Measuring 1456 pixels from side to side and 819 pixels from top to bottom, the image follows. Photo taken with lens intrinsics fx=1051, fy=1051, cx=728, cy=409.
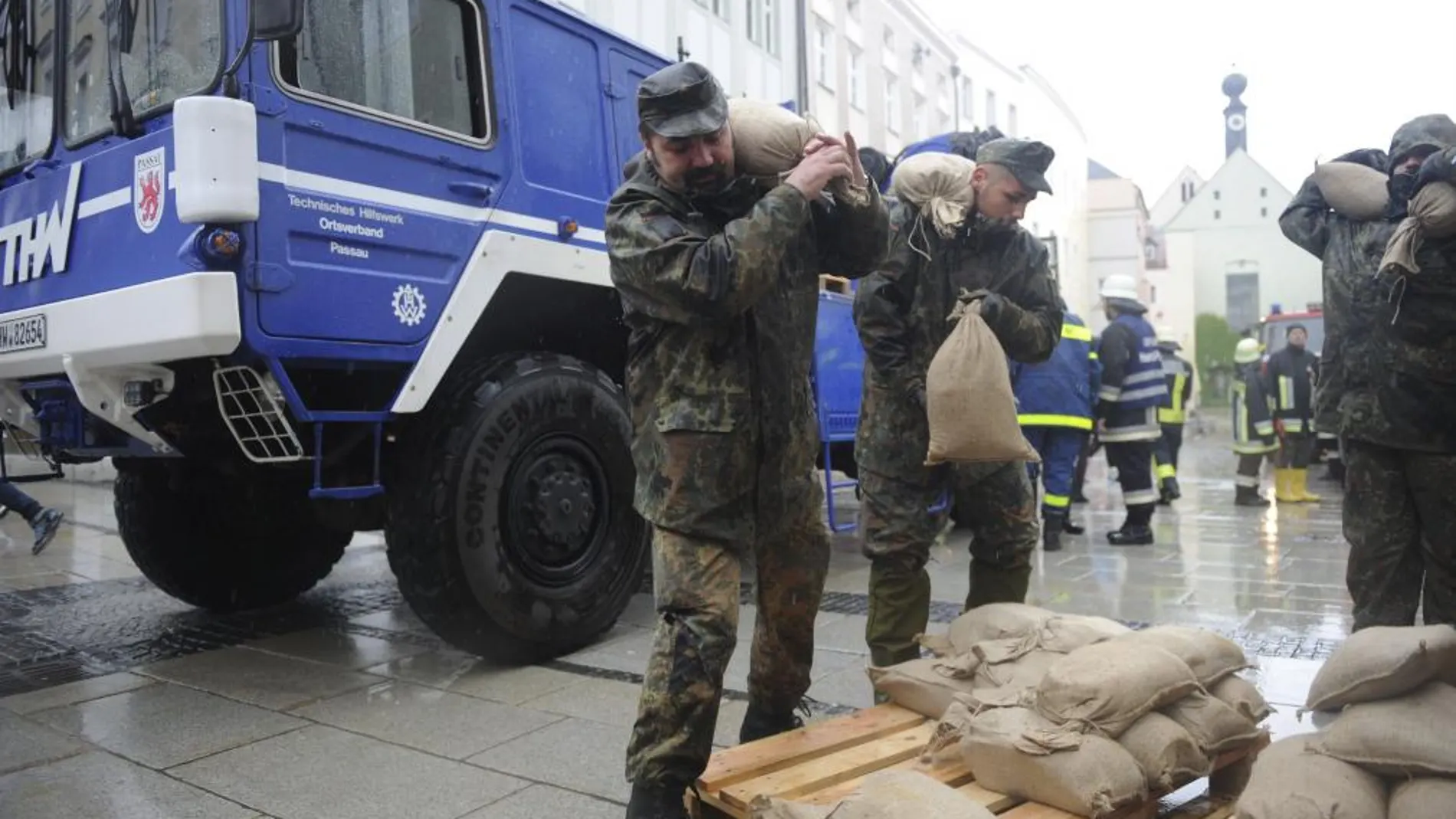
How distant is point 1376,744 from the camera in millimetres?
2061

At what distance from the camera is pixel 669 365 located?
2500 millimetres

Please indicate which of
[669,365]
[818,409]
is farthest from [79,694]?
[818,409]

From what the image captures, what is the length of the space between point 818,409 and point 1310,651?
283cm

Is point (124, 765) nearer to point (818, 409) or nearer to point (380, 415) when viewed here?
point (380, 415)

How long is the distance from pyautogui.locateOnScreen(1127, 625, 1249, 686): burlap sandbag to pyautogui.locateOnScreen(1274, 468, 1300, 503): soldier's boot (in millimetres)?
8451

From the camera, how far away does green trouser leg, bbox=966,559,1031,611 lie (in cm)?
342

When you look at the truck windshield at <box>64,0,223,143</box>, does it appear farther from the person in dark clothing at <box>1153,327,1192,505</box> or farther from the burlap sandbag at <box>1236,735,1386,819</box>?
the person in dark clothing at <box>1153,327,1192,505</box>

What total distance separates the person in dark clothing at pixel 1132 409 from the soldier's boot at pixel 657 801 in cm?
595

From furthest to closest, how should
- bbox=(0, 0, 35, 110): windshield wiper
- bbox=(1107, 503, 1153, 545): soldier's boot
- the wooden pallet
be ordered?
bbox=(1107, 503, 1153, 545): soldier's boot < bbox=(0, 0, 35, 110): windshield wiper < the wooden pallet

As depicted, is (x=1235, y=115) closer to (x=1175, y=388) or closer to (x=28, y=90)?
(x=1175, y=388)

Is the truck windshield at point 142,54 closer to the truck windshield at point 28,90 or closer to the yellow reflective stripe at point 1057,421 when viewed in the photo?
the truck windshield at point 28,90

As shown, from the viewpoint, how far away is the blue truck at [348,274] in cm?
353

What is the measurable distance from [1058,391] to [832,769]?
214 inches

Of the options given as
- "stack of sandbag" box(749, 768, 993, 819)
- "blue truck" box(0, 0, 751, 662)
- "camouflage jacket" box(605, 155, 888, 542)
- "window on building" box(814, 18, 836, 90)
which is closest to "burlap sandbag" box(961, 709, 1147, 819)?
"stack of sandbag" box(749, 768, 993, 819)
